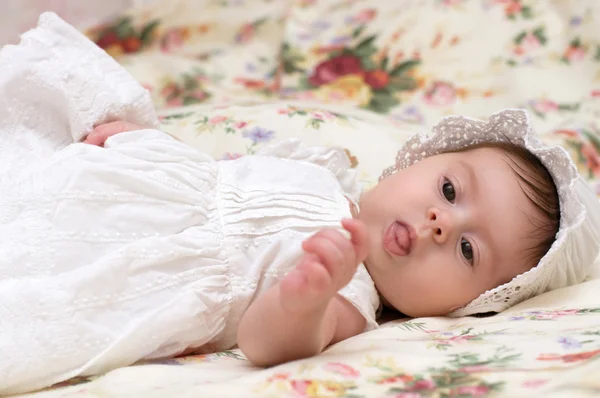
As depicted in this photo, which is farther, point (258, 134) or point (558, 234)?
point (258, 134)

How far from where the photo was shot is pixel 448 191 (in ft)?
3.47

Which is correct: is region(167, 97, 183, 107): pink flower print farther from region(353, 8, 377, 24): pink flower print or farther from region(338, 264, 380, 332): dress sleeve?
region(338, 264, 380, 332): dress sleeve

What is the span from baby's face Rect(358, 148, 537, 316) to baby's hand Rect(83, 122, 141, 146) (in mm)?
444

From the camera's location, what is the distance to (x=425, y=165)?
1.12 metres

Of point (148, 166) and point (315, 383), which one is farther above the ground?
point (148, 166)

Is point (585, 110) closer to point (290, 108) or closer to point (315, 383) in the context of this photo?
point (290, 108)

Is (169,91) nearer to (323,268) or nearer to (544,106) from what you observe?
(544,106)

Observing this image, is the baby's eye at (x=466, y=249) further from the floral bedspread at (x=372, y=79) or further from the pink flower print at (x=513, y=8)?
the pink flower print at (x=513, y=8)

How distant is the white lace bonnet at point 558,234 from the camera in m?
1.00

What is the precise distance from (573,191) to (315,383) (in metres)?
0.54

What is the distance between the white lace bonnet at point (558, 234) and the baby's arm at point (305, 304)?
28cm

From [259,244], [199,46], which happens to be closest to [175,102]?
[199,46]

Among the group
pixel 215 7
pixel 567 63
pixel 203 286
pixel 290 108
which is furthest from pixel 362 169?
pixel 215 7

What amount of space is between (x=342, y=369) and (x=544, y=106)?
3.77 ft
